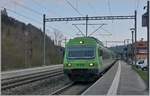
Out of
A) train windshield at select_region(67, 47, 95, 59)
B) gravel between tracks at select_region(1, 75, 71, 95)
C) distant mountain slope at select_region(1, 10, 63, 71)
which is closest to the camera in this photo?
gravel between tracks at select_region(1, 75, 71, 95)

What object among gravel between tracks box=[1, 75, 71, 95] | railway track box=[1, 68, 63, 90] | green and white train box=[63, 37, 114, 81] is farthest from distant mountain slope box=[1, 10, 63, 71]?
gravel between tracks box=[1, 75, 71, 95]

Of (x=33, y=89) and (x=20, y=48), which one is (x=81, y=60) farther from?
(x=20, y=48)

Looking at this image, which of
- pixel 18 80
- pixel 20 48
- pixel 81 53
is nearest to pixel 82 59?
pixel 81 53

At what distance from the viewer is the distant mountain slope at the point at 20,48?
70.9m

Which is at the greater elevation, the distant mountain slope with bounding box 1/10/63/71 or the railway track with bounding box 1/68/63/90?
the distant mountain slope with bounding box 1/10/63/71

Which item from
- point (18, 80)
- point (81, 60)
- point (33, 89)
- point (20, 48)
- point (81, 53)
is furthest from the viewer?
point (20, 48)

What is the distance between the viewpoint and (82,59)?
29188 mm

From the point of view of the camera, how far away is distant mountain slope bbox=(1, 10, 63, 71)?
70.9 meters

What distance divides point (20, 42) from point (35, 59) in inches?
170

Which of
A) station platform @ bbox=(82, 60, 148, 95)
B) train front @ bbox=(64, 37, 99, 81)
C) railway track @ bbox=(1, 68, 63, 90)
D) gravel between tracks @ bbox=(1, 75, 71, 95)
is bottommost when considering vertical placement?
gravel between tracks @ bbox=(1, 75, 71, 95)

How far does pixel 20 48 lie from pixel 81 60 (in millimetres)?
51784

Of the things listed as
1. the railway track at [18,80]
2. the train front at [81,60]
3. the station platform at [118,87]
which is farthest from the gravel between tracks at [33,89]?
the station platform at [118,87]

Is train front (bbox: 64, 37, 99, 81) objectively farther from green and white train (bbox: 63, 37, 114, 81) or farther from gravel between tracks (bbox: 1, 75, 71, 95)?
gravel between tracks (bbox: 1, 75, 71, 95)

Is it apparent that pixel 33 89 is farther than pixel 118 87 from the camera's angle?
Yes
